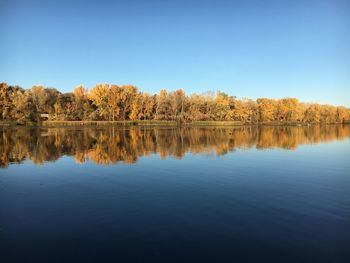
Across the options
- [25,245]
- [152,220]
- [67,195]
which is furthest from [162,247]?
[67,195]

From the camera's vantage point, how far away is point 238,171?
22531 mm

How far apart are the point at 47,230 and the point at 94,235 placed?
2.19 metres

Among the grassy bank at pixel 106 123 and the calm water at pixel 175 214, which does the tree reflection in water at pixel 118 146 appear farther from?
the grassy bank at pixel 106 123

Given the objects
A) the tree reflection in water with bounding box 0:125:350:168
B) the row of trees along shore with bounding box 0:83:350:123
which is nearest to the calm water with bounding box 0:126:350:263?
the tree reflection in water with bounding box 0:125:350:168

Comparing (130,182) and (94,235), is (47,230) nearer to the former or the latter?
(94,235)

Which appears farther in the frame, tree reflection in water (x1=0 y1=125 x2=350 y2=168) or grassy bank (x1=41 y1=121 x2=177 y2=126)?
grassy bank (x1=41 y1=121 x2=177 y2=126)

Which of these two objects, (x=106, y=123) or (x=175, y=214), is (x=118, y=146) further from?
(x=106, y=123)

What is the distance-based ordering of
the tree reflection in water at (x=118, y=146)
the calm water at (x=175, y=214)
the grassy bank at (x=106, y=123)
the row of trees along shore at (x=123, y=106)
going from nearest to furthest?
the calm water at (x=175, y=214) < the tree reflection in water at (x=118, y=146) < the grassy bank at (x=106, y=123) < the row of trees along shore at (x=123, y=106)

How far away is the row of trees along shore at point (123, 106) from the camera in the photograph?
364ft

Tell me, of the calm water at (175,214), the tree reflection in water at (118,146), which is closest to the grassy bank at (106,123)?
the tree reflection in water at (118,146)

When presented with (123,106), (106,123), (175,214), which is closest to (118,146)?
(175,214)

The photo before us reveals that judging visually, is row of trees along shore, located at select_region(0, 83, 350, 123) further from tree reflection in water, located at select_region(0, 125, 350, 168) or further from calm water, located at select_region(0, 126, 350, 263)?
calm water, located at select_region(0, 126, 350, 263)

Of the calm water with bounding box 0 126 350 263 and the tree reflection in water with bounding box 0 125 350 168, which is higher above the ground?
the tree reflection in water with bounding box 0 125 350 168

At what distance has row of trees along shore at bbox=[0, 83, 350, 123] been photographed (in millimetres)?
110938
